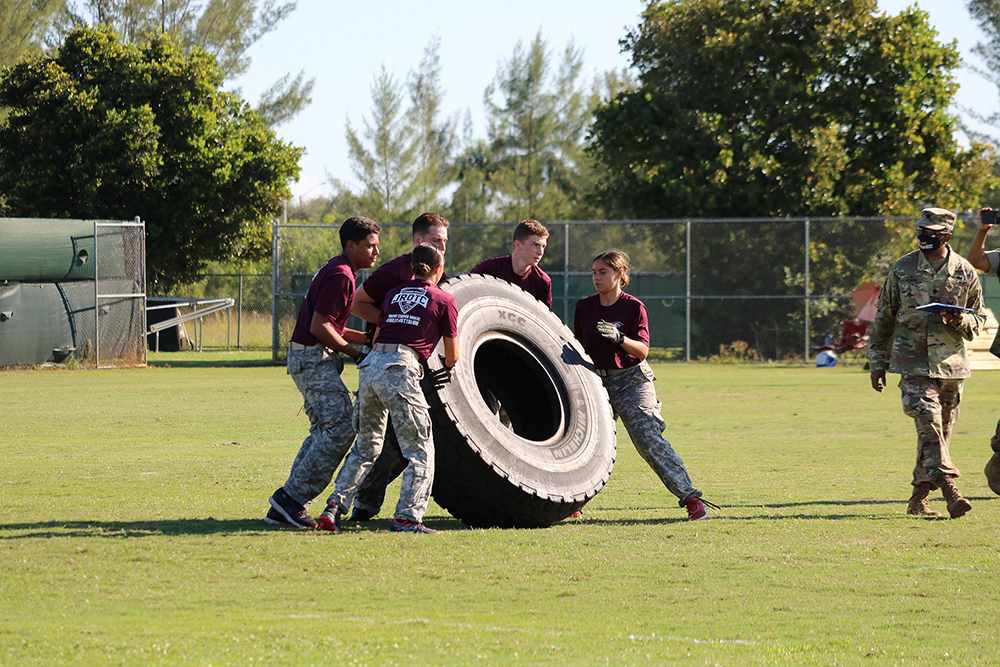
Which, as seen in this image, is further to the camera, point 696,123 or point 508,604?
point 696,123

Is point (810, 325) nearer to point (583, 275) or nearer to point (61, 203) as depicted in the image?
point (583, 275)

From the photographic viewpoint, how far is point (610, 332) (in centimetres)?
713

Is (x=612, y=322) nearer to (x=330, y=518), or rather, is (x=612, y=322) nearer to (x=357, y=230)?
(x=357, y=230)

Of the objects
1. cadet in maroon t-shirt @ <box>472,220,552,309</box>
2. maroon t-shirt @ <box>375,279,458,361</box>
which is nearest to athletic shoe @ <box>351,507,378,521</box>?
maroon t-shirt @ <box>375,279,458,361</box>

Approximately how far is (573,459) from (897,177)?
21024 mm

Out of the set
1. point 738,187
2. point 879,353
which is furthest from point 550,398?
point 738,187

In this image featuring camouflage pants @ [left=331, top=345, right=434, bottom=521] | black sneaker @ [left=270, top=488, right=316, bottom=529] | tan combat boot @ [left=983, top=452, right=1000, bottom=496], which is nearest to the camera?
camouflage pants @ [left=331, top=345, right=434, bottom=521]

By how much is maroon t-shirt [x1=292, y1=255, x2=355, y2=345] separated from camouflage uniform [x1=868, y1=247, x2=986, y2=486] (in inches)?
128

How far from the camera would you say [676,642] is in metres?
4.20

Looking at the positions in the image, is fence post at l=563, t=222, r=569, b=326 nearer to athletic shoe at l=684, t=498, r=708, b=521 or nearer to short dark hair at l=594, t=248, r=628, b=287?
short dark hair at l=594, t=248, r=628, b=287

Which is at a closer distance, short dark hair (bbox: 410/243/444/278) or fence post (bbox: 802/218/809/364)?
short dark hair (bbox: 410/243/444/278)

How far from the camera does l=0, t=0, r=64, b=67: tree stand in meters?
39.4

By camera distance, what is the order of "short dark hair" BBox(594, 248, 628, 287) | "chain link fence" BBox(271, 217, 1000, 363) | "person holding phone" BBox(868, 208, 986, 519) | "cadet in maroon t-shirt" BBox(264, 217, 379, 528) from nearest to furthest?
"cadet in maroon t-shirt" BBox(264, 217, 379, 528) < "person holding phone" BBox(868, 208, 986, 519) < "short dark hair" BBox(594, 248, 628, 287) < "chain link fence" BBox(271, 217, 1000, 363)

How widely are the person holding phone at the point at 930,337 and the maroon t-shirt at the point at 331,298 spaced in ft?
10.7
